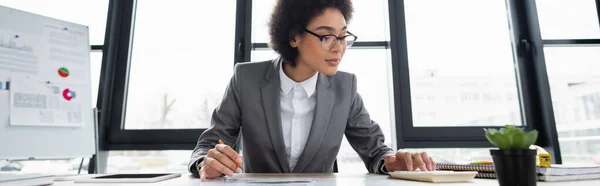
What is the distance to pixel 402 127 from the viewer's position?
2.28m

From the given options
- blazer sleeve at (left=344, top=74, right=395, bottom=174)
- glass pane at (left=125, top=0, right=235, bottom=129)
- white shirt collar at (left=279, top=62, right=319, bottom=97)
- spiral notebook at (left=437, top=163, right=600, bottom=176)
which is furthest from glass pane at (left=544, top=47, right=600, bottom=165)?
glass pane at (left=125, top=0, right=235, bottom=129)

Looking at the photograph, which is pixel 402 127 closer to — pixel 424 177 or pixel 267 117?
pixel 267 117

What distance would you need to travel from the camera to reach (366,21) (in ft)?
Answer: 8.29

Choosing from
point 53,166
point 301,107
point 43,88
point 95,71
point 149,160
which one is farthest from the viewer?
point 95,71

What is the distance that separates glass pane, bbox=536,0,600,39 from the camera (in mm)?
2414

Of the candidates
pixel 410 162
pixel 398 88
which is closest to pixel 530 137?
pixel 410 162

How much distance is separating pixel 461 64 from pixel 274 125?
68.9 inches

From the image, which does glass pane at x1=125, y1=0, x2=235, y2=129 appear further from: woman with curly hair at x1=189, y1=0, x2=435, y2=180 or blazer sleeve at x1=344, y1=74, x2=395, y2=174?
blazer sleeve at x1=344, y1=74, x2=395, y2=174

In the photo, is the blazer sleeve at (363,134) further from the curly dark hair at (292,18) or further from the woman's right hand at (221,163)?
the woman's right hand at (221,163)

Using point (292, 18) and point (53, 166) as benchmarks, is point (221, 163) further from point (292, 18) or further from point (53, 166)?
point (53, 166)

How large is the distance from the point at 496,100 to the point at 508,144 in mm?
2190

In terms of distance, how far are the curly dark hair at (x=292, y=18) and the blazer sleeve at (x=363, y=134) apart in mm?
294

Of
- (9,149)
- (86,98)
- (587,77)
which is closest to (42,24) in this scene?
(86,98)

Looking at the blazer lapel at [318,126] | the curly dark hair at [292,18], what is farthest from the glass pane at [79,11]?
the blazer lapel at [318,126]
